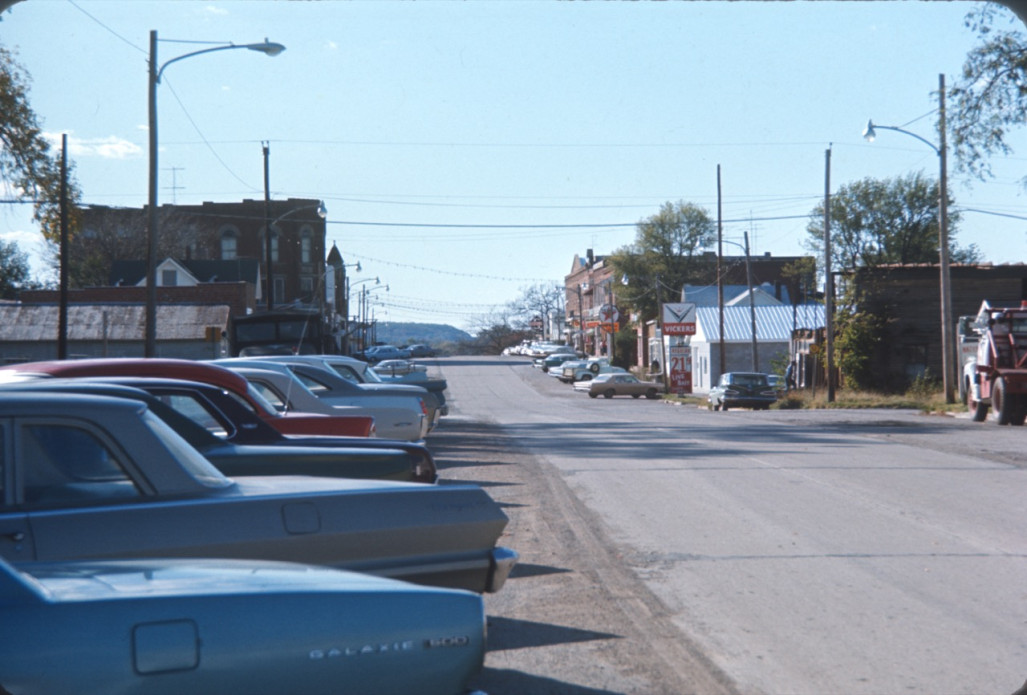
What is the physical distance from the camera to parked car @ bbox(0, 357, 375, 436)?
8484 mm

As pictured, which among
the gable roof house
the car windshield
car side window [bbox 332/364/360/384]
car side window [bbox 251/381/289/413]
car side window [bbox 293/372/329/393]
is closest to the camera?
car side window [bbox 251/381/289/413]

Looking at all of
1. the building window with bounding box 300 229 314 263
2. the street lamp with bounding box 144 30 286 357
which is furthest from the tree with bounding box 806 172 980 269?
the street lamp with bounding box 144 30 286 357

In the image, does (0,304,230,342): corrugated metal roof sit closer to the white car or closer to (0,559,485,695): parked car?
the white car

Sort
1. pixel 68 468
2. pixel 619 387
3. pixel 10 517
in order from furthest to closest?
1. pixel 619 387
2. pixel 68 468
3. pixel 10 517

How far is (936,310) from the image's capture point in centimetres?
4612

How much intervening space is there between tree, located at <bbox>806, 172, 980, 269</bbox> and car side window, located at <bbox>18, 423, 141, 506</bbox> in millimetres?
89669

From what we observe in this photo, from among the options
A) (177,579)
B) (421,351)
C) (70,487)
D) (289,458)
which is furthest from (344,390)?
(421,351)

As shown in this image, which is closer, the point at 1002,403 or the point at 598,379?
the point at 1002,403

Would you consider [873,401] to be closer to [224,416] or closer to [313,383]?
[313,383]

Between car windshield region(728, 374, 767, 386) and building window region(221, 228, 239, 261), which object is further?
building window region(221, 228, 239, 261)

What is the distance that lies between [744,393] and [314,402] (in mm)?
33168

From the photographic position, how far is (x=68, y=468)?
5.02 metres

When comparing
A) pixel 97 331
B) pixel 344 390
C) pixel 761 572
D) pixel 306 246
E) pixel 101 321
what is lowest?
pixel 761 572

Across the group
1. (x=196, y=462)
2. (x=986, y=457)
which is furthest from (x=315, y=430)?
(x=986, y=457)
